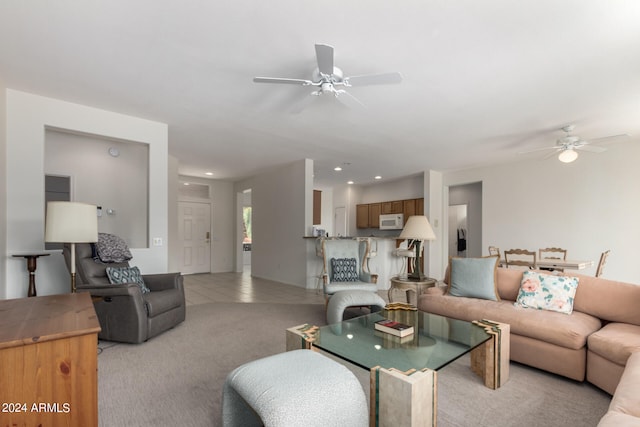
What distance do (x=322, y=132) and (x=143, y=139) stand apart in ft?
8.06

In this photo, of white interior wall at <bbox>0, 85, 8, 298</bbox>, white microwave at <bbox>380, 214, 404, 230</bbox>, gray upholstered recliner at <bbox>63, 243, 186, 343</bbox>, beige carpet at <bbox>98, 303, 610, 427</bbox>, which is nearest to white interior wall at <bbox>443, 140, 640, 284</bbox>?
white microwave at <bbox>380, 214, 404, 230</bbox>

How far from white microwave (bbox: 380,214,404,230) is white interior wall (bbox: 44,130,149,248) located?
6.14 metres

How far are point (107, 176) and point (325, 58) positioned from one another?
14.2ft

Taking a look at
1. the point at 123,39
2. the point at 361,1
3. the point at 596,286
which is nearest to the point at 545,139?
the point at 596,286

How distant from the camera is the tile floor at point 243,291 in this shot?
5.27 m

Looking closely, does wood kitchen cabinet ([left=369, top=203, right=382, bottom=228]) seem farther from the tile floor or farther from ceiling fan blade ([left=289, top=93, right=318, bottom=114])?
ceiling fan blade ([left=289, top=93, right=318, bottom=114])

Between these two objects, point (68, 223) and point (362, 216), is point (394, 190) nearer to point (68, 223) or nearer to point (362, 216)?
point (362, 216)

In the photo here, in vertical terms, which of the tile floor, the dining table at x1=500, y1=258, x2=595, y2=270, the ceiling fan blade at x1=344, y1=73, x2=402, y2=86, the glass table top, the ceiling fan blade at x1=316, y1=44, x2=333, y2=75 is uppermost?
the ceiling fan blade at x1=316, y1=44, x2=333, y2=75

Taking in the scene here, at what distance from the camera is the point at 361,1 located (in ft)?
6.52

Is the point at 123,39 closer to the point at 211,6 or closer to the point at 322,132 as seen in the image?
the point at 211,6

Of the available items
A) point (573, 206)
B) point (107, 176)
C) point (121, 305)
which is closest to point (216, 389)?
point (121, 305)

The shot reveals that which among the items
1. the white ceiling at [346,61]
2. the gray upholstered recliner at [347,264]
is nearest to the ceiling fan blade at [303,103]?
the white ceiling at [346,61]

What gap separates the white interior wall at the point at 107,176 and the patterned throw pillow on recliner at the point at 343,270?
2.81 meters

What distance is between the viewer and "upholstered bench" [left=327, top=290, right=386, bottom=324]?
351cm
